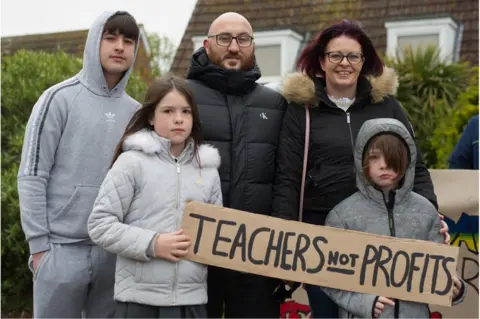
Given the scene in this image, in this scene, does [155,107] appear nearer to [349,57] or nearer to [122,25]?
[122,25]

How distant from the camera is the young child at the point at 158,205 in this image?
364cm

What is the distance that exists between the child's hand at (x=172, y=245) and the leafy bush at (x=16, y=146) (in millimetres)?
4105

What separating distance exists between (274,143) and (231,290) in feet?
2.94

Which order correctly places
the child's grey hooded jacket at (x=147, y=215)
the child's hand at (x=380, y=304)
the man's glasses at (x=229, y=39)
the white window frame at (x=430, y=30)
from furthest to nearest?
the white window frame at (x=430, y=30)
the man's glasses at (x=229, y=39)
the child's hand at (x=380, y=304)
the child's grey hooded jacket at (x=147, y=215)

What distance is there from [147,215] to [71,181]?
0.63 metres

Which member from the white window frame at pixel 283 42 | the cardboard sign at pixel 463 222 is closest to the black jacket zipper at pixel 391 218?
the cardboard sign at pixel 463 222

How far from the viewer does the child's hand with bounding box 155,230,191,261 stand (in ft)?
12.0

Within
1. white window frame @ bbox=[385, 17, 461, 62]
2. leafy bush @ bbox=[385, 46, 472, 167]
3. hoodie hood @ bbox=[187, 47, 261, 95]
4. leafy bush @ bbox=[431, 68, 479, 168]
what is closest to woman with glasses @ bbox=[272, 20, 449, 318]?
hoodie hood @ bbox=[187, 47, 261, 95]

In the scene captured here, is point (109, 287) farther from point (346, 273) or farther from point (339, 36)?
point (339, 36)

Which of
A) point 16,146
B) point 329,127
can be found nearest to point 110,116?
point 329,127

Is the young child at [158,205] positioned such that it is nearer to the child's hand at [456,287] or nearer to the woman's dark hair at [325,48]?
the woman's dark hair at [325,48]

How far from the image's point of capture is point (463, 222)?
515 centimetres

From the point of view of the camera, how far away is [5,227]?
7.54 meters

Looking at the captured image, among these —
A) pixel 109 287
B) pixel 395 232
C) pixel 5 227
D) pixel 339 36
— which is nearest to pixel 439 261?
pixel 395 232
